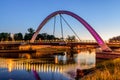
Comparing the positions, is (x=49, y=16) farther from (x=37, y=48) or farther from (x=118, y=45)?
(x=37, y=48)

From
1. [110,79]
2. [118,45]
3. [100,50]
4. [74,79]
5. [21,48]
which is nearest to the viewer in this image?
[110,79]

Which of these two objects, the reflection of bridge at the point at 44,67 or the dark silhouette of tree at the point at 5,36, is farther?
the dark silhouette of tree at the point at 5,36

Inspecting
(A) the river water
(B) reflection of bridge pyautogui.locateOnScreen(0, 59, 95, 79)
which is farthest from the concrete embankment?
(B) reflection of bridge pyautogui.locateOnScreen(0, 59, 95, 79)

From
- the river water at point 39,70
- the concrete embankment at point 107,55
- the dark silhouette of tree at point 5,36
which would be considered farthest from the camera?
the dark silhouette of tree at point 5,36

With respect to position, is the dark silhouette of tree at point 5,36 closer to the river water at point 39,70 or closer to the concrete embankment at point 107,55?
the concrete embankment at point 107,55

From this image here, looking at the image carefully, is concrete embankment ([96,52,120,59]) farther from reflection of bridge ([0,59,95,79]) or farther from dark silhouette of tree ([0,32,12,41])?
dark silhouette of tree ([0,32,12,41])

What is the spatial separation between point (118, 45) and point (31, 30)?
9459 centimetres

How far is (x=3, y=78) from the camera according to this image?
36406 millimetres

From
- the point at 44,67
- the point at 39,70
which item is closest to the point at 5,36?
the point at 44,67

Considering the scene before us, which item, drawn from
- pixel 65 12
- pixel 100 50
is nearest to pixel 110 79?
pixel 100 50

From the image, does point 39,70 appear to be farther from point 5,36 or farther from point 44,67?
point 5,36

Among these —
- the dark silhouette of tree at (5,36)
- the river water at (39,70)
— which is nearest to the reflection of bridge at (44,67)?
the river water at (39,70)

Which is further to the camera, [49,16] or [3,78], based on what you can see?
[49,16]

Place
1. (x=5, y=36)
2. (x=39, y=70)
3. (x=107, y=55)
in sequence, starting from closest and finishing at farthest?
(x=39, y=70), (x=107, y=55), (x=5, y=36)
